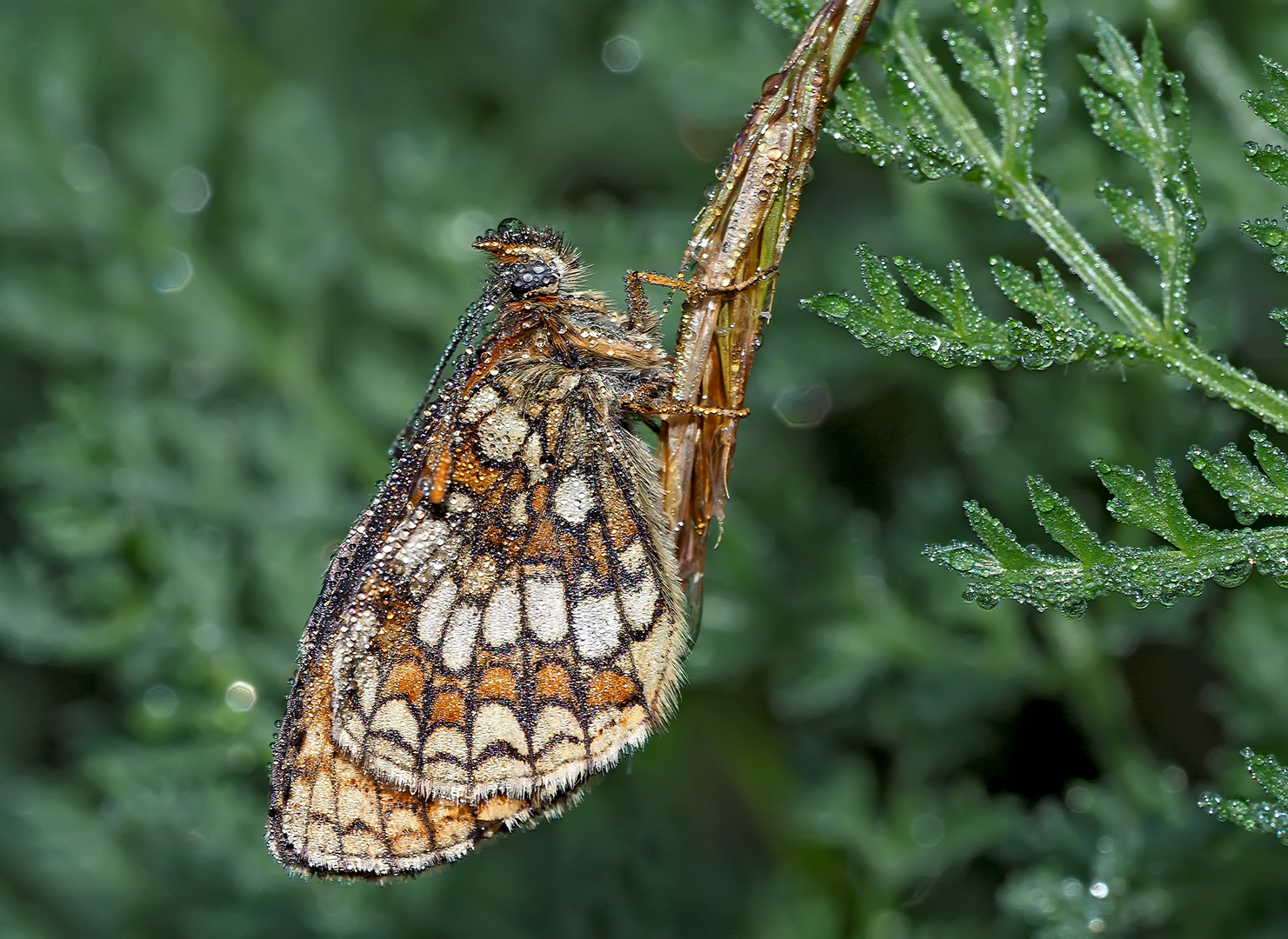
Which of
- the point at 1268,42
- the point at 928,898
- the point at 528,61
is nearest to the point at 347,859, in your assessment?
the point at 928,898

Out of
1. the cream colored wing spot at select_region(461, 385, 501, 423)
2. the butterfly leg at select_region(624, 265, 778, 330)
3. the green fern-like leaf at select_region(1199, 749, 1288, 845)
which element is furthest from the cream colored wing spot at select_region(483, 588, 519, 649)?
the green fern-like leaf at select_region(1199, 749, 1288, 845)

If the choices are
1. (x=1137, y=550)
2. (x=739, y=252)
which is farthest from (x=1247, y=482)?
(x=739, y=252)

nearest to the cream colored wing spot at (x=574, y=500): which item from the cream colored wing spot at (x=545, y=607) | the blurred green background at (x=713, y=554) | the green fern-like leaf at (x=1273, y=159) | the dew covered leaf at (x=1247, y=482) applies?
the cream colored wing spot at (x=545, y=607)

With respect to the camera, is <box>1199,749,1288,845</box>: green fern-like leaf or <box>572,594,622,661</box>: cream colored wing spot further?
<box>572,594,622,661</box>: cream colored wing spot

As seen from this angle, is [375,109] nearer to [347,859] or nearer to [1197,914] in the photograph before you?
[347,859]

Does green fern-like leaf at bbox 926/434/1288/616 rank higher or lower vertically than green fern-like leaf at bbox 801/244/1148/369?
lower

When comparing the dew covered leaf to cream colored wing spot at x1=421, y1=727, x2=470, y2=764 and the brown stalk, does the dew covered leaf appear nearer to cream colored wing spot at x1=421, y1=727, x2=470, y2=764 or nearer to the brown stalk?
the brown stalk

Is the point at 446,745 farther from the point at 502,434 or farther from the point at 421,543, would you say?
the point at 502,434

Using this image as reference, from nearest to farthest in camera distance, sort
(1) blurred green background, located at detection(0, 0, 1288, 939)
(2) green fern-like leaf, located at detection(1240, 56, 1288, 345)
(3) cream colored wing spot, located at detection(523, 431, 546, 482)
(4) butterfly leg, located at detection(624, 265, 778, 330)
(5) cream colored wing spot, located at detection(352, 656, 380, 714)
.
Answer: (2) green fern-like leaf, located at detection(1240, 56, 1288, 345) → (4) butterfly leg, located at detection(624, 265, 778, 330) → (5) cream colored wing spot, located at detection(352, 656, 380, 714) → (3) cream colored wing spot, located at detection(523, 431, 546, 482) → (1) blurred green background, located at detection(0, 0, 1288, 939)
